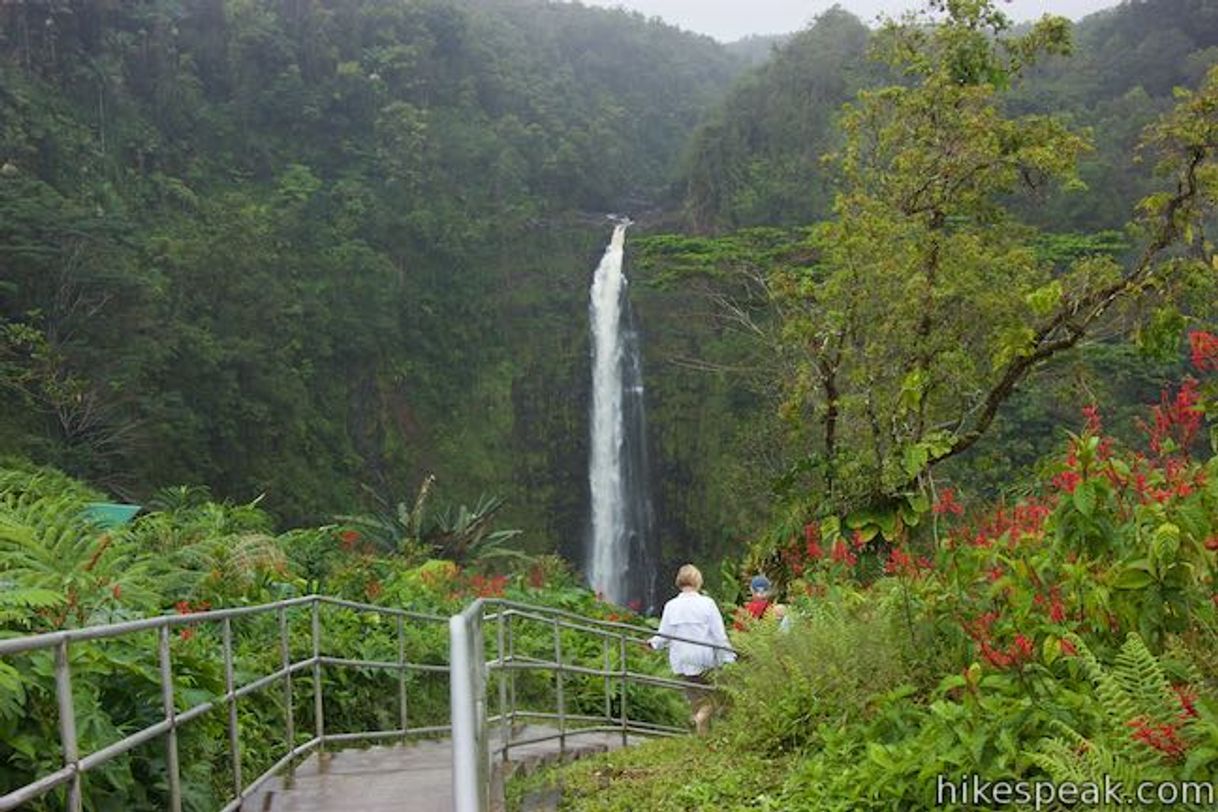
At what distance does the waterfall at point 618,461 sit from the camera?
30.8m

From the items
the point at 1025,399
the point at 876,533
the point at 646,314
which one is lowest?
the point at 876,533

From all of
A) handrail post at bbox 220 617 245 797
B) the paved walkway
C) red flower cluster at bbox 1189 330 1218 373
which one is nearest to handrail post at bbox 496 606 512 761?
the paved walkway

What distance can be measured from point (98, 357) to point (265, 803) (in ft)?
69.6

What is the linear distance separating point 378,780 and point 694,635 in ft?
7.74

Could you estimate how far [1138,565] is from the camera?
3223 millimetres

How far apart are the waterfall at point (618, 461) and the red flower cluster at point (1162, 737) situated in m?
26.8

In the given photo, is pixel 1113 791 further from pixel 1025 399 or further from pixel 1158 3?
pixel 1158 3

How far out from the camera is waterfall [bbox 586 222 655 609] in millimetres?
30781

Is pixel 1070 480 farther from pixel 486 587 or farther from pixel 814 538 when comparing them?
pixel 486 587

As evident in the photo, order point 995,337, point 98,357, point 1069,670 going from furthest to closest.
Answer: point 98,357 < point 995,337 < point 1069,670

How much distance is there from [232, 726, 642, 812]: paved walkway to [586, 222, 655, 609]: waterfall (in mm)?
23221

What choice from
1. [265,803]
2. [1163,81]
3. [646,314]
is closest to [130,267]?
[646,314]

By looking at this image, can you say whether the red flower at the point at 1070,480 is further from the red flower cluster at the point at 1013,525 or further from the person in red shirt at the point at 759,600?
the person in red shirt at the point at 759,600

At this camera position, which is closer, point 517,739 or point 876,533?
point 517,739
